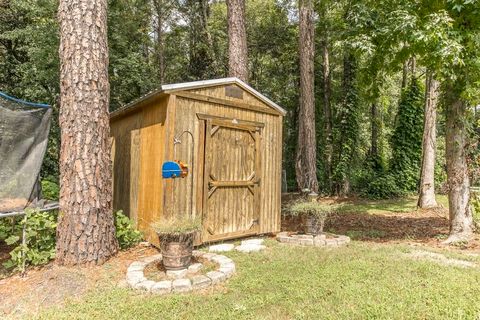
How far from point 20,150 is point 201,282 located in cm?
243

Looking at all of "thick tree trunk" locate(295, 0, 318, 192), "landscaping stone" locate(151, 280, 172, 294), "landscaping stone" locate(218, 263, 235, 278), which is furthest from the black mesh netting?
"thick tree trunk" locate(295, 0, 318, 192)

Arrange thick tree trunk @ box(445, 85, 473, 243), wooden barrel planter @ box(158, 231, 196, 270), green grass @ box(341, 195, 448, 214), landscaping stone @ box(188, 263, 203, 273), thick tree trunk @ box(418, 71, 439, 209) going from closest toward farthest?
wooden barrel planter @ box(158, 231, 196, 270), landscaping stone @ box(188, 263, 203, 273), thick tree trunk @ box(445, 85, 473, 243), thick tree trunk @ box(418, 71, 439, 209), green grass @ box(341, 195, 448, 214)

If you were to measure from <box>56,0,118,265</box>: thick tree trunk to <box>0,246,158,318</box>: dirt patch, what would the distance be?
20 cm

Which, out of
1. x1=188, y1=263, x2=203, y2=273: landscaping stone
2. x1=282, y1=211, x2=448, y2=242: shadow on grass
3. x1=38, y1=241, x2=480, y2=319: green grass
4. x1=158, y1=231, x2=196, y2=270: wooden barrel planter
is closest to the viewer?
x1=38, y1=241, x2=480, y2=319: green grass

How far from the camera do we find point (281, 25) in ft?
44.3

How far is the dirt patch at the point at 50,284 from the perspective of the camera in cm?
288

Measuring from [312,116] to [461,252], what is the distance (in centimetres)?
433

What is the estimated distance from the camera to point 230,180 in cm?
507

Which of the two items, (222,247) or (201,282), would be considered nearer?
(201,282)

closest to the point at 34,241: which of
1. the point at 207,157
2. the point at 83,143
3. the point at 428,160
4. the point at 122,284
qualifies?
the point at 83,143

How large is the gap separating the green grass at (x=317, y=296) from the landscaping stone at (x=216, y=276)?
90mm

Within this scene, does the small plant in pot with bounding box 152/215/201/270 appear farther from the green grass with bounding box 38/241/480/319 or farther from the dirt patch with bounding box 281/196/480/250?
the dirt patch with bounding box 281/196/480/250

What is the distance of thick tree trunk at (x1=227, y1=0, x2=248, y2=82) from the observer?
727cm

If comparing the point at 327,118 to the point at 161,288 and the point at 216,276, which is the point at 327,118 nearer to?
the point at 216,276
